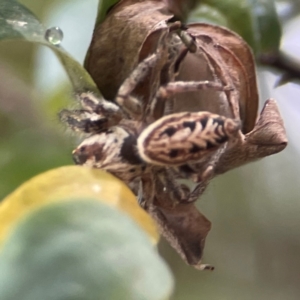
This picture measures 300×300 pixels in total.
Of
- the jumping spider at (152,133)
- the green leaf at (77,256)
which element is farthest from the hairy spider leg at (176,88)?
the green leaf at (77,256)

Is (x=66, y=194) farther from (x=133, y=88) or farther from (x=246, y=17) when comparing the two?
(x=246, y=17)

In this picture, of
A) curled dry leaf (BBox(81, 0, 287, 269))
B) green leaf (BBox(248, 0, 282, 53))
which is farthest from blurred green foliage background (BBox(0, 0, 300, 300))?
curled dry leaf (BBox(81, 0, 287, 269))

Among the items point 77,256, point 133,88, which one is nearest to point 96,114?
point 133,88

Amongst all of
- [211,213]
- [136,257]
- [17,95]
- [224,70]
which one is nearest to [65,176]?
[136,257]

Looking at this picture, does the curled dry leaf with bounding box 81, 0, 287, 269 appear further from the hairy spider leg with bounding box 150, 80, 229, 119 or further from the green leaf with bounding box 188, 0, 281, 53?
the green leaf with bounding box 188, 0, 281, 53

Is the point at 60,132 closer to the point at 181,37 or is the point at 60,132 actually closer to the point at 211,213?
the point at 181,37

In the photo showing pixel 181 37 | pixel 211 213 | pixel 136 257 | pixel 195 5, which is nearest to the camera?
pixel 136 257
